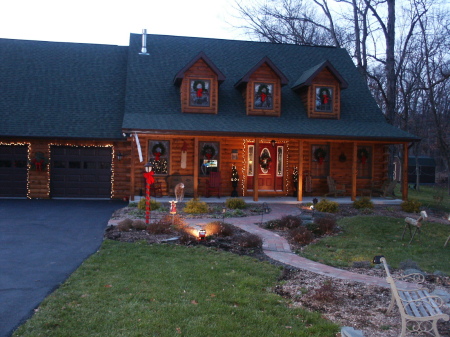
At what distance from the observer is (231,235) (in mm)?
9617

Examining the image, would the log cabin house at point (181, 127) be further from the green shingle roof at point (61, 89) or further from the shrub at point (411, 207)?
the shrub at point (411, 207)

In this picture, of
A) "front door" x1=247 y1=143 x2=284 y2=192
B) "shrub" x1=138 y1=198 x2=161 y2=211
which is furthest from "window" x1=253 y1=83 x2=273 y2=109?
"shrub" x1=138 y1=198 x2=161 y2=211

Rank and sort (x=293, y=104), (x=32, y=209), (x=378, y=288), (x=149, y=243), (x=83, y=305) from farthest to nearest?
(x=293, y=104), (x=32, y=209), (x=149, y=243), (x=378, y=288), (x=83, y=305)

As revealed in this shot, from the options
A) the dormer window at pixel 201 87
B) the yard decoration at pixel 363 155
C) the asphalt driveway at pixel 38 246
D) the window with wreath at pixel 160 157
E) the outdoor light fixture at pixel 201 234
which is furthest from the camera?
the yard decoration at pixel 363 155

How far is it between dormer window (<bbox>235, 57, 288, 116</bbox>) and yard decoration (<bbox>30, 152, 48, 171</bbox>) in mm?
8434

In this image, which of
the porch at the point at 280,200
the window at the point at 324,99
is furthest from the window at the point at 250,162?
the window at the point at 324,99

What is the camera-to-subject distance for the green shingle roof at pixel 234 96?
15750mm

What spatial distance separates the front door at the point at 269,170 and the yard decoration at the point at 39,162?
8295mm

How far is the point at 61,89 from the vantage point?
18.2 meters

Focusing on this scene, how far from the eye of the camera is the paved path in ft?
21.9

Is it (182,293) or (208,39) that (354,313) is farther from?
(208,39)

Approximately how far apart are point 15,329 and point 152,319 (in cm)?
142

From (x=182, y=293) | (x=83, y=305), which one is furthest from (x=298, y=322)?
(x=83, y=305)

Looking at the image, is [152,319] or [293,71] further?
[293,71]
